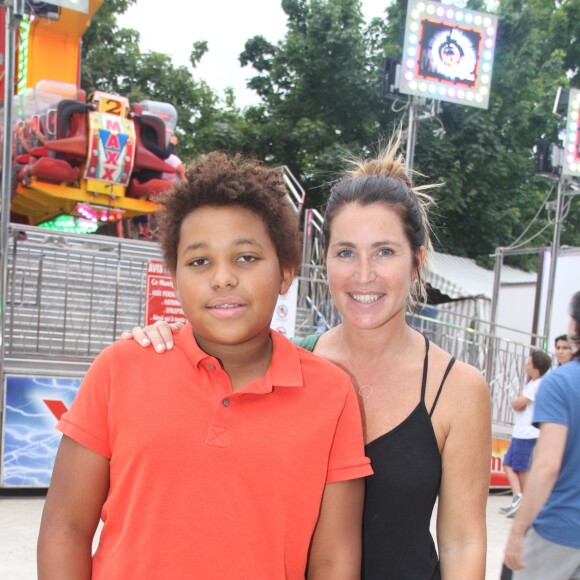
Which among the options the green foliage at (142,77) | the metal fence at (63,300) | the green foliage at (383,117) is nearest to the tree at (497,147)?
the green foliage at (383,117)

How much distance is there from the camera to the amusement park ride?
1345 cm

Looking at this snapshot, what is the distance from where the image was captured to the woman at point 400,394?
1.88 metres

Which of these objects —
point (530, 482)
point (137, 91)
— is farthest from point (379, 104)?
→ point (530, 482)

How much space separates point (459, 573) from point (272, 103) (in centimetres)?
1924

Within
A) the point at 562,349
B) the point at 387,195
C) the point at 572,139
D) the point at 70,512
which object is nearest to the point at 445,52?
the point at 572,139

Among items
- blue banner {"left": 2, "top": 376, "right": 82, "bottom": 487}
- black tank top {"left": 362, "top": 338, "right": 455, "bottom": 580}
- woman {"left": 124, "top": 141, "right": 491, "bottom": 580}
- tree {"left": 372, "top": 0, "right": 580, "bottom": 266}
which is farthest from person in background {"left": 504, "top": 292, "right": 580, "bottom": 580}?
tree {"left": 372, "top": 0, "right": 580, "bottom": 266}

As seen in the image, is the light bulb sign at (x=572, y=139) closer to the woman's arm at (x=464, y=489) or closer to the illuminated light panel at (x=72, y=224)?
the woman's arm at (x=464, y=489)

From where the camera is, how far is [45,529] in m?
1.58

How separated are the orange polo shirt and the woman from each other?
14 centimetres

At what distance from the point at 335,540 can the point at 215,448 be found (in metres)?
0.34

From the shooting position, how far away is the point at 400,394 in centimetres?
201

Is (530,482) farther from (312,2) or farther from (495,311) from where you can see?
(312,2)

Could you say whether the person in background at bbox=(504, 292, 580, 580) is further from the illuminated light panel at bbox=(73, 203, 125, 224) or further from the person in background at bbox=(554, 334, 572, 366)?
the illuminated light panel at bbox=(73, 203, 125, 224)

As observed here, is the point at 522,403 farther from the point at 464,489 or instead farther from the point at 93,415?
the point at 93,415
